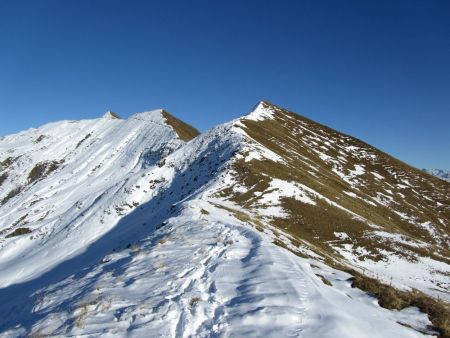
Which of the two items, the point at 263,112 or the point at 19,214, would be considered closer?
the point at 19,214

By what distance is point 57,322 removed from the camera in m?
10.6

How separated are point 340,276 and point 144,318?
817cm

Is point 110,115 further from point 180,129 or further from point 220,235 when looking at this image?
point 220,235

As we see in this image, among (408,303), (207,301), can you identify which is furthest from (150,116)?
(408,303)

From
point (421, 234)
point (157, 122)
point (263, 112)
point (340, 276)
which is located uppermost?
point (263, 112)

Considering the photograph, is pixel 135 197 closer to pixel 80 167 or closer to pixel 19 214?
pixel 19 214

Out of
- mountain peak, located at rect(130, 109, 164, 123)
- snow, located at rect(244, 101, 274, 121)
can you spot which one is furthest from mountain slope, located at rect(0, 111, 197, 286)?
snow, located at rect(244, 101, 274, 121)

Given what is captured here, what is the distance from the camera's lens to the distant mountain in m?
10.5

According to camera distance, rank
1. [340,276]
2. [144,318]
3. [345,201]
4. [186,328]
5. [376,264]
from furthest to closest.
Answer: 1. [345,201]
2. [376,264]
3. [340,276]
4. [144,318]
5. [186,328]

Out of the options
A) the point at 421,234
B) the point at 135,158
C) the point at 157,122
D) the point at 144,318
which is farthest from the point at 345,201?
the point at 157,122

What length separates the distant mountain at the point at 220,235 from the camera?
10.5m

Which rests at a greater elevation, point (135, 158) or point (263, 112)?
point (263, 112)

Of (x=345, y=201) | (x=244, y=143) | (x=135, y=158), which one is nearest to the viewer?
(x=345, y=201)

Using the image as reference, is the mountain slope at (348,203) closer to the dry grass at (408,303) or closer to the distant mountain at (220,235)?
the distant mountain at (220,235)
